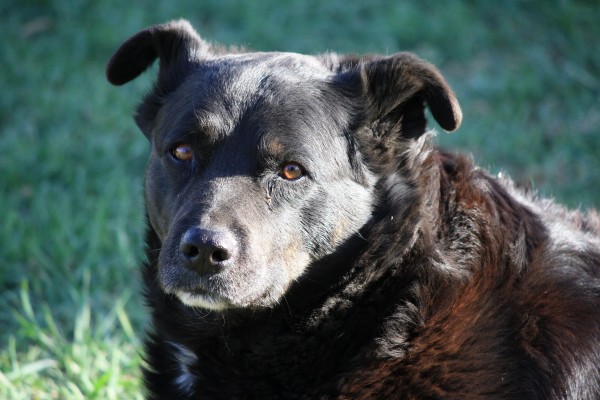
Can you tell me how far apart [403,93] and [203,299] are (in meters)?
1.22

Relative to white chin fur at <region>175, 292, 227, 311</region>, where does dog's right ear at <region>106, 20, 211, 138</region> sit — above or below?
above

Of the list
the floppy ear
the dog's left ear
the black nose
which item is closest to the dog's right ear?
the floppy ear

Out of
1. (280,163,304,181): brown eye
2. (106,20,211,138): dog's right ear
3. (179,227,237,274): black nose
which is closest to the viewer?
(179,227,237,274): black nose

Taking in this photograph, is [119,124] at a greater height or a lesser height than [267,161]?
lesser

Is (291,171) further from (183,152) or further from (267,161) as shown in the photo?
(183,152)

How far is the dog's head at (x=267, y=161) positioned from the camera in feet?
10.7

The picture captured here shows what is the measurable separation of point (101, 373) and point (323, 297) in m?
1.66

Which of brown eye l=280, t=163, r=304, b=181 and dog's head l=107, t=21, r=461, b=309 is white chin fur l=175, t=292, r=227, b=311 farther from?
brown eye l=280, t=163, r=304, b=181

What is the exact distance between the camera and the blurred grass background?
16.3 feet

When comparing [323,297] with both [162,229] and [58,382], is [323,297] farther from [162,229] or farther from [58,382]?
[58,382]

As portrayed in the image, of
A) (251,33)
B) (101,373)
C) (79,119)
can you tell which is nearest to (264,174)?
(101,373)

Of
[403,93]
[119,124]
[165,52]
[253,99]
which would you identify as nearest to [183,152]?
[253,99]

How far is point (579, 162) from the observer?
712cm

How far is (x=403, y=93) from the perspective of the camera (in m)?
3.62
